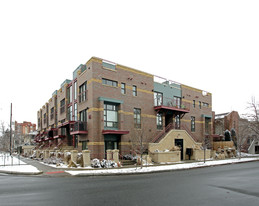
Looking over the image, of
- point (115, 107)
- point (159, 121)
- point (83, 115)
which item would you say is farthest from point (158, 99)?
point (83, 115)

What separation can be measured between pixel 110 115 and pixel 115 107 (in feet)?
4.02

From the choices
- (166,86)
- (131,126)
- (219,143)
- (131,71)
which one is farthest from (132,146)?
(219,143)

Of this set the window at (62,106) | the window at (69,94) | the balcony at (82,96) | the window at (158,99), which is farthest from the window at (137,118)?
the window at (62,106)

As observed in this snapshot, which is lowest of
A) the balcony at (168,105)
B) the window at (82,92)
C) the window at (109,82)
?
the balcony at (168,105)

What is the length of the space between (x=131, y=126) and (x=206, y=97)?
1821 centimetres

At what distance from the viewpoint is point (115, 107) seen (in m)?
26.4

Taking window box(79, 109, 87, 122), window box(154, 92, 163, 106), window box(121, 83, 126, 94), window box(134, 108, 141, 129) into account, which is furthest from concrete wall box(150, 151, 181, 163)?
window box(79, 109, 87, 122)

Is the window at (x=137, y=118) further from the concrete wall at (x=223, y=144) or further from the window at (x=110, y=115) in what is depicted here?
the concrete wall at (x=223, y=144)

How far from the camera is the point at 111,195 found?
30.5ft

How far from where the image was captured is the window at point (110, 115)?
25.3 m

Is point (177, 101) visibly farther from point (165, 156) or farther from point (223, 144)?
point (165, 156)

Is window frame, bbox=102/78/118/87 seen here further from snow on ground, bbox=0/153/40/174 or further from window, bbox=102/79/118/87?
snow on ground, bbox=0/153/40/174

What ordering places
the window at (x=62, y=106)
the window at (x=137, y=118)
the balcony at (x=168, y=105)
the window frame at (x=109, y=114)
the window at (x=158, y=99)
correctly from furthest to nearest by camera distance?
the window at (x=62, y=106)
the window at (x=158, y=99)
the balcony at (x=168, y=105)
the window at (x=137, y=118)
the window frame at (x=109, y=114)

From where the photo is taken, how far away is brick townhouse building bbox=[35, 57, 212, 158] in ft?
80.0
